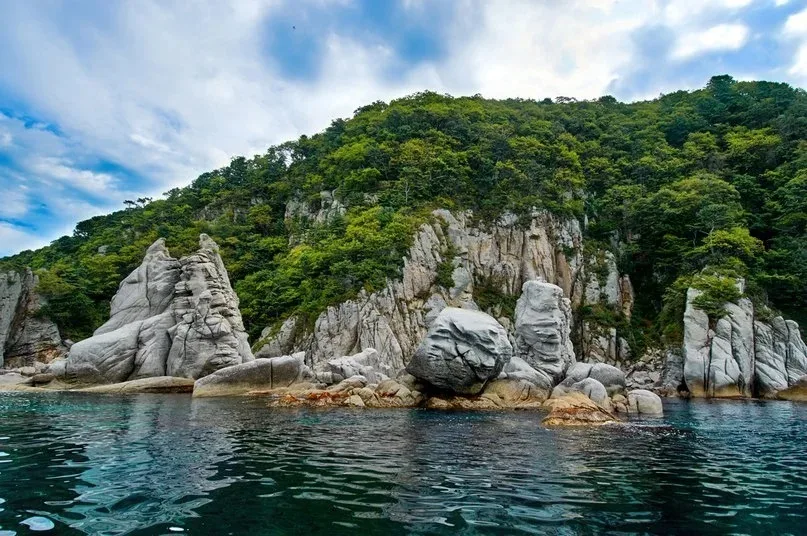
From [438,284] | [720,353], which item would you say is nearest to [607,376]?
[720,353]

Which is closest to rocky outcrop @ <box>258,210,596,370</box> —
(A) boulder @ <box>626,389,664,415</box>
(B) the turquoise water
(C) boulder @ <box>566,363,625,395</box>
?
(C) boulder @ <box>566,363,625,395</box>

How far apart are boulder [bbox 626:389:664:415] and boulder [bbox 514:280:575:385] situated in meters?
7.51

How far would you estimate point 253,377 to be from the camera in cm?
3612

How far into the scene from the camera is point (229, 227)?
259 ft

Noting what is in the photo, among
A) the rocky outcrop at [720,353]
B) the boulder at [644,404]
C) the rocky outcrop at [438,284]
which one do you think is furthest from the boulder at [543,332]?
the rocky outcrop at [438,284]

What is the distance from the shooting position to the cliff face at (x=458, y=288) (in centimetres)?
5456

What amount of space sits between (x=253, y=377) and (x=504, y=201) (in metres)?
46.1

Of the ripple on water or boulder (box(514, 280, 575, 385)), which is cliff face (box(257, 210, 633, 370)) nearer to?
boulder (box(514, 280, 575, 385))

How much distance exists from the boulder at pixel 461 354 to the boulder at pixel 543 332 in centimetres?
681

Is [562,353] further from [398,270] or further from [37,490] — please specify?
[37,490]

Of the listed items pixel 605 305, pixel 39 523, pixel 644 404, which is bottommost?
pixel 644 404

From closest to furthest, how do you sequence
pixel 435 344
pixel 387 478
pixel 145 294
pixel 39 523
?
pixel 39 523, pixel 387 478, pixel 435 344, pixel 145 294

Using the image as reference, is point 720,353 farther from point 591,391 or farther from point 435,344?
point 435,344

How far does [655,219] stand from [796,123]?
24317 mm
